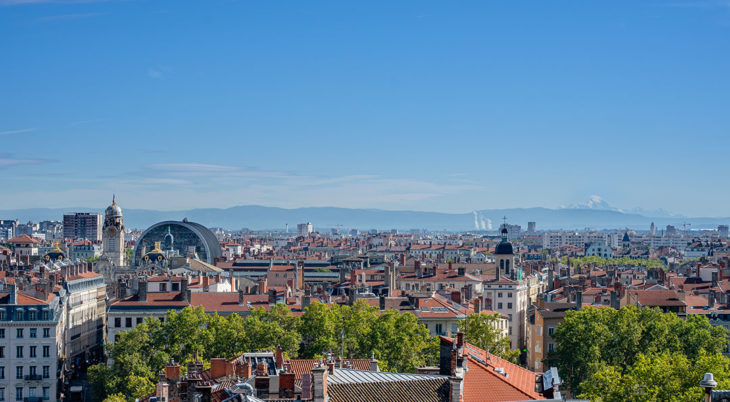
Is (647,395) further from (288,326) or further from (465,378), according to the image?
(288,326)

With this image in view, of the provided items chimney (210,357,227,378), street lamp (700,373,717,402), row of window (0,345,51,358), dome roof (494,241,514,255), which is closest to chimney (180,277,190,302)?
row of window (0,345,51,358)

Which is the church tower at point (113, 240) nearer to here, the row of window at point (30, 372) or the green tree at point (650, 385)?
the row of window at point (30, 372)

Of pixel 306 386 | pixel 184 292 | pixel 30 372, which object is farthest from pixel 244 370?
pixel 184 292

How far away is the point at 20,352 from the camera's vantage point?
260 ft

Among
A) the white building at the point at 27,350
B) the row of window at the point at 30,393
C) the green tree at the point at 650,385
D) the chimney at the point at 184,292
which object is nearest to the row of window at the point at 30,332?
the white building at the point at 27,350

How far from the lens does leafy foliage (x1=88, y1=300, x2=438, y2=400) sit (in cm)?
6894

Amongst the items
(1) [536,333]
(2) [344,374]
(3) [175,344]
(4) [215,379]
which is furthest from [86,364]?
(2) [344,374]

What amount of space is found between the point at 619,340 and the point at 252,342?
2544 cm

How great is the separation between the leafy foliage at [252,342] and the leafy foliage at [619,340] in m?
9.97

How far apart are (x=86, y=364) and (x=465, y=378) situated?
62388 mm

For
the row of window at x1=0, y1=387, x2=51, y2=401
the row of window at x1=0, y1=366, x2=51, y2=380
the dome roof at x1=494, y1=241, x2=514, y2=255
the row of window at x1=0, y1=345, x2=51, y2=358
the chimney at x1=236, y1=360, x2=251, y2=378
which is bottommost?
the row of window at x1=0, y1=387, x2=51, y2=401

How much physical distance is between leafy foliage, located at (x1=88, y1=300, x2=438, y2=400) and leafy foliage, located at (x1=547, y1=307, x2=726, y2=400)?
9.97 m

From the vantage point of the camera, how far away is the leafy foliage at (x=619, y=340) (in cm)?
7325

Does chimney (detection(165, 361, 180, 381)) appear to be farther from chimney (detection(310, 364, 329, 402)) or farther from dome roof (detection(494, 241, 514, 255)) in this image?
dome roof (detection(494, 241, 514, 255))
